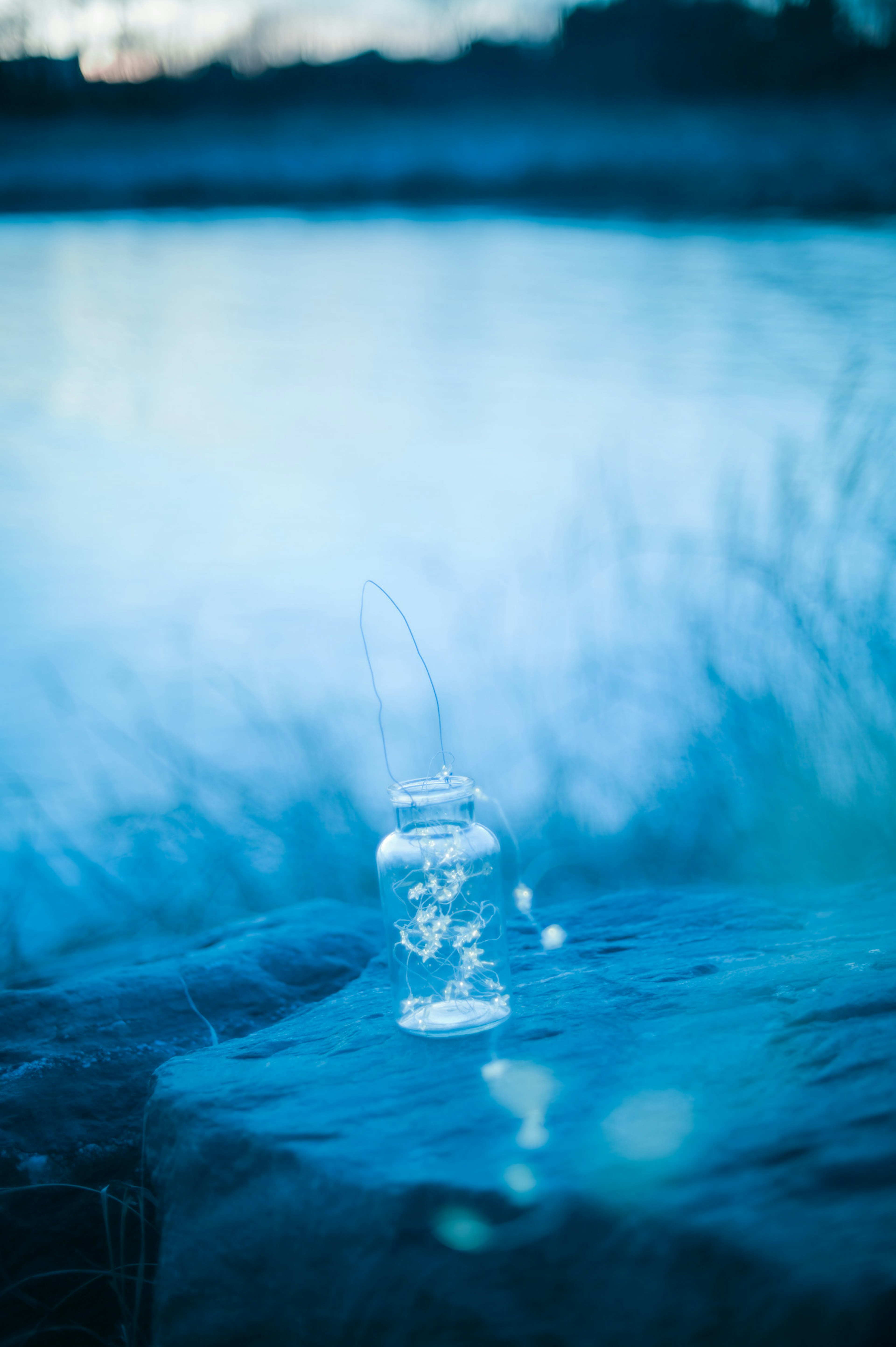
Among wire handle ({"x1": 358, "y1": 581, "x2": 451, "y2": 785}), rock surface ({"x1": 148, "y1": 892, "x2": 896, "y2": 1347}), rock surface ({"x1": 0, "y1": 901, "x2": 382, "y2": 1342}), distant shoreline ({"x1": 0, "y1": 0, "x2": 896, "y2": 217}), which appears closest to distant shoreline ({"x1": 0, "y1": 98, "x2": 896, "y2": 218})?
distant shoreline ({"x1": 0, "y1": 0, "x2": 896, "y2": 217})

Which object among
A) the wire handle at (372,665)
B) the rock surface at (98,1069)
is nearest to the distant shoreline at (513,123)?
the wire handle at (372,665)

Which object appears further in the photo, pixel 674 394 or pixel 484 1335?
pixel 674 394

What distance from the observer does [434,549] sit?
8.33 ft

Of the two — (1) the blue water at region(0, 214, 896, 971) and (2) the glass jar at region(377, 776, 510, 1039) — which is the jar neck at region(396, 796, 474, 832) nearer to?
(2) the glass jar at region(377, 776, 510, 1039)

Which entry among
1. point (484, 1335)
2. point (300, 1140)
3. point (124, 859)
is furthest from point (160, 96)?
point (484, 1335)

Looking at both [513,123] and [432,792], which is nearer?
[432,792]

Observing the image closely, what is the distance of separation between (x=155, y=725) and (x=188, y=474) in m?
0.67

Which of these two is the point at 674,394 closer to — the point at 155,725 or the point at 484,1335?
the point at 155,725

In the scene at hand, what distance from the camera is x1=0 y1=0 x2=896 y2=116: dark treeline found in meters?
2.47

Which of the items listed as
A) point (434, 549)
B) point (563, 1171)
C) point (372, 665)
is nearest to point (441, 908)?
point (563, 1171)

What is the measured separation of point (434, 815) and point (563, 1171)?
1.74 ft

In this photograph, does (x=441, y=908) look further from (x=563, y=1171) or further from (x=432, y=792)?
(x=563, y=1171)

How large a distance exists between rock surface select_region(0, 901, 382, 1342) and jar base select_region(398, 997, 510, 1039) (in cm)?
23

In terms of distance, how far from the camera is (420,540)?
255 cm
